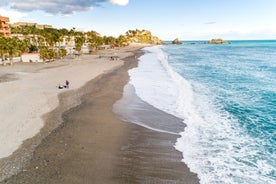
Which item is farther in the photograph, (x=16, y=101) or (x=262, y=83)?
(x=262, y=83)

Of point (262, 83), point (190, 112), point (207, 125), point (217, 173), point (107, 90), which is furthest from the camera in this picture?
point (262, 83)

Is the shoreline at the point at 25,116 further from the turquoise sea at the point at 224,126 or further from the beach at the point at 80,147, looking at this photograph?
the turquoise sea at the point at 224,126

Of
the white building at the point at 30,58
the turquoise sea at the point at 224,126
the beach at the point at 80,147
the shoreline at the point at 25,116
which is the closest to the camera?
the beach at the point at 80,147

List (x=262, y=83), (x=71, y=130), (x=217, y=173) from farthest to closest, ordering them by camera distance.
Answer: (x=262, y=83), (x=71, y=130), (x=217, y=173)

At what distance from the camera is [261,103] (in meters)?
26.3

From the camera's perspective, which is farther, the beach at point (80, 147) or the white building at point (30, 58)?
the white building at point (30, 58)

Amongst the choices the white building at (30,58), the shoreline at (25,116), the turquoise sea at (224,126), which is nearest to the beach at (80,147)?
the shoreline at (25,116)

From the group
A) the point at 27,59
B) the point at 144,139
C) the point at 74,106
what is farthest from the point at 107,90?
the point at 27,59

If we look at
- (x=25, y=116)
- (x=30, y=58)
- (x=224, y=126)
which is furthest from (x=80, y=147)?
(x=30, y=58)

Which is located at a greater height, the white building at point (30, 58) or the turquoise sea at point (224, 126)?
the white building at point (30, 58)

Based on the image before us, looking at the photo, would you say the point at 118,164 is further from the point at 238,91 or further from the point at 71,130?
the point at 238,91

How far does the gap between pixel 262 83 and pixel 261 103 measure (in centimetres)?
1356

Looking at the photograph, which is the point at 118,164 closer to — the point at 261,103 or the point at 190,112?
the point at 190,112

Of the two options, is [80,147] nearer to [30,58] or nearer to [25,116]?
[25,116]
